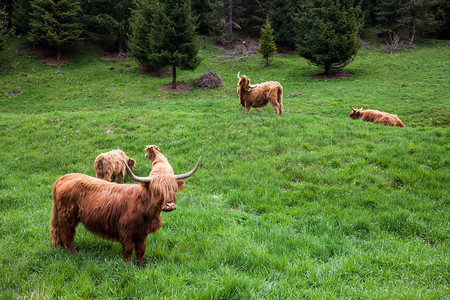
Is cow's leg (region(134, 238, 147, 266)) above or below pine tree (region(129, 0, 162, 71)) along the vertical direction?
below

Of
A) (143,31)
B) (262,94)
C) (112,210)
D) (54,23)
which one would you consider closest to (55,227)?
(112,210)

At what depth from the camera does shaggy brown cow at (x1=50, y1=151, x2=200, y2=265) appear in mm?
3107

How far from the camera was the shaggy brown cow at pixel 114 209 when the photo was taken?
10.2 ft

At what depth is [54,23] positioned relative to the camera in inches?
1071

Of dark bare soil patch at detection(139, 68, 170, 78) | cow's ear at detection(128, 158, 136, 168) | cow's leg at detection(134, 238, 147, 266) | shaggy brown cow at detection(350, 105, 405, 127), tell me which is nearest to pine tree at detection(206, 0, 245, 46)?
dark bare soil patch at detection(139, 68, 170, 78)

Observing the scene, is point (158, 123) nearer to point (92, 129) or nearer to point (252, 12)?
point (92, 129)

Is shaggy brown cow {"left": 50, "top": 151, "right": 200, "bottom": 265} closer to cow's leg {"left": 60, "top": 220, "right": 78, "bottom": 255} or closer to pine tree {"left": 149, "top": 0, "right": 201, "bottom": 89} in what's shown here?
cow's leg {"left": 60, "top": 220, "right": 78, "bottom": 255}

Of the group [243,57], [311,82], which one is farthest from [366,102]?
[243,57]

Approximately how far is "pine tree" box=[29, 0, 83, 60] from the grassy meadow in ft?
69.1

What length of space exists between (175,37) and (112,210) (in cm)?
2060

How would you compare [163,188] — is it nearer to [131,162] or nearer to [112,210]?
[112,210]

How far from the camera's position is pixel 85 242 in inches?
149

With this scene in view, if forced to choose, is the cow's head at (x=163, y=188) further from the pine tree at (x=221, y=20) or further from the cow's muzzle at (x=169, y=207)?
the pine tree at (x=221, y=20)

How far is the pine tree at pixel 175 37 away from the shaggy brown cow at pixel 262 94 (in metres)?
10.8
